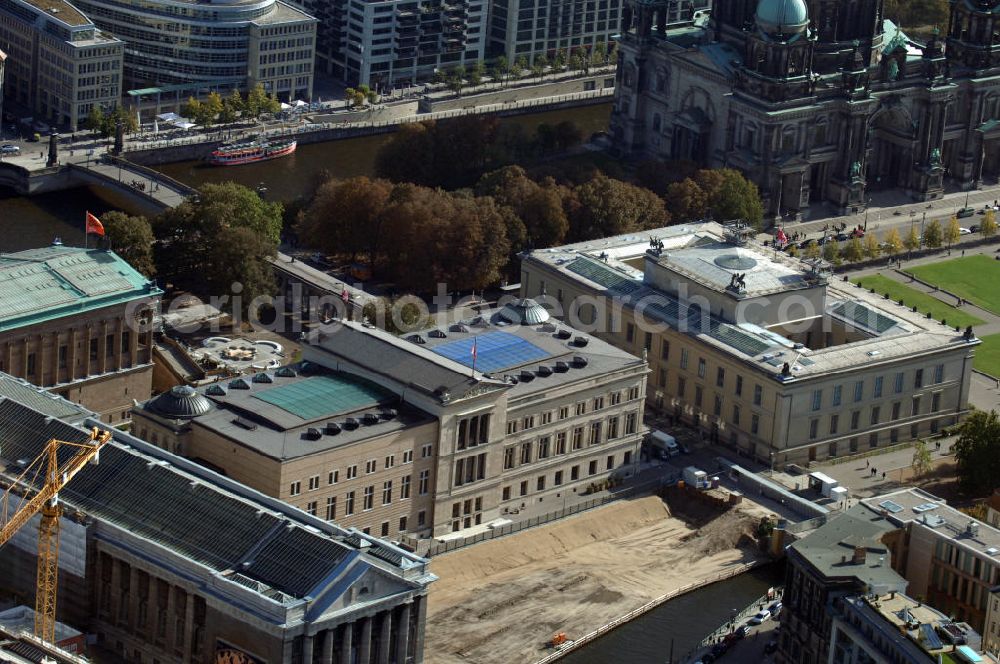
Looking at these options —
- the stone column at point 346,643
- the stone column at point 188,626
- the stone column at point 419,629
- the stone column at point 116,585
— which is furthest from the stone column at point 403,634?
the stone column at point 116,585

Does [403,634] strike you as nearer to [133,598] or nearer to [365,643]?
[365,643]

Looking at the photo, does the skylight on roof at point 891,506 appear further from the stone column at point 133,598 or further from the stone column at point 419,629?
the stone column at point 133,598

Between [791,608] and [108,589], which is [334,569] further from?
[791,608]

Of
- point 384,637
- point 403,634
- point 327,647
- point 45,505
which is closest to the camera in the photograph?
point 327,647

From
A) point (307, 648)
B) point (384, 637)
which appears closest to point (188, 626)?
point (307, 648)

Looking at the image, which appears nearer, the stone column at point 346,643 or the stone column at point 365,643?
the stone column at point 346,643
